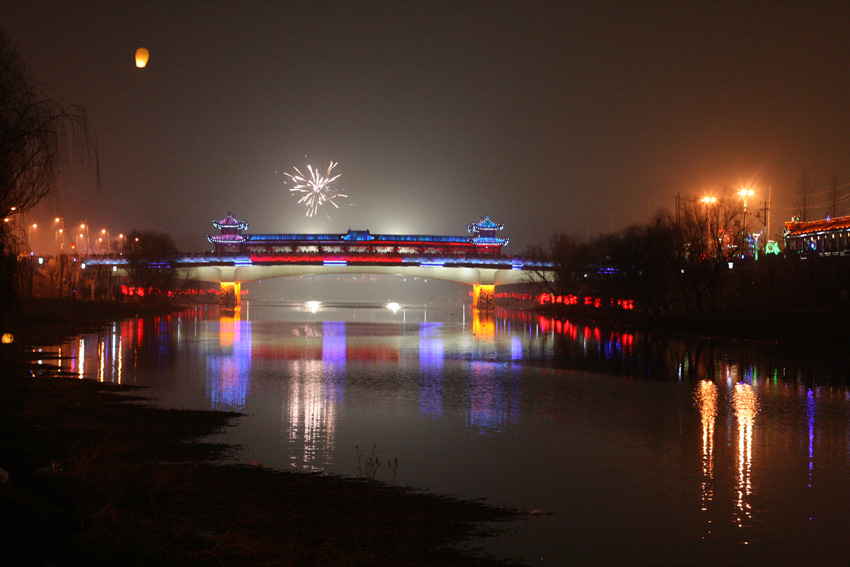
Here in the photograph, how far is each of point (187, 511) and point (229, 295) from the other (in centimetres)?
13499

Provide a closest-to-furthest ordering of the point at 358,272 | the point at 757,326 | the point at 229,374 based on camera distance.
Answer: the point at 229,374, the point at 757,326, the point at 358,272

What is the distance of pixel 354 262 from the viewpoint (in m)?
143

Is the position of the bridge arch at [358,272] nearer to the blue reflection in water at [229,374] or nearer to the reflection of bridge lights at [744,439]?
the blue reflection in water at [229,374]

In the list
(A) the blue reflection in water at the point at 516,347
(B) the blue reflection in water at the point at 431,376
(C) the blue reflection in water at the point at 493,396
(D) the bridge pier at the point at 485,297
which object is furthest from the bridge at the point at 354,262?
(C) the blue reflection in water at the point at 493,396

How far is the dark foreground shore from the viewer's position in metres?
10.9

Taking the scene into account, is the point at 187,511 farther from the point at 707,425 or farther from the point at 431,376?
the point at 431,376

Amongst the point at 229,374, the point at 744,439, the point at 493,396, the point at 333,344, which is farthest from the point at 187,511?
the point at 333,344

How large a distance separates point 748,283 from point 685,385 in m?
59.3

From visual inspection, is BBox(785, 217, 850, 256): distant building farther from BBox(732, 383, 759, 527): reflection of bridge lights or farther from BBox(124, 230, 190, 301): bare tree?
BBox(124, 230, 190, 301): bare tree

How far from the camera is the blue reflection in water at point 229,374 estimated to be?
27.9 m

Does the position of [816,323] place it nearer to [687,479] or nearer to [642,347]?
[642,347]

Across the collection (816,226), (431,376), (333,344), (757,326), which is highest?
(816,226)

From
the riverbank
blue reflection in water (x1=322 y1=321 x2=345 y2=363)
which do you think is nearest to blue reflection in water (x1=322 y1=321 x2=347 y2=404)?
blue reflection in water (x1=322 y1=321 x2=345 y2=363)

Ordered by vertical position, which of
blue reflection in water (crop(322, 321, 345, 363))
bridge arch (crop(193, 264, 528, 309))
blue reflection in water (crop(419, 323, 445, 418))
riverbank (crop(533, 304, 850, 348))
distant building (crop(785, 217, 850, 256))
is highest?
distant building (crop(785, 217, 850, 256))
